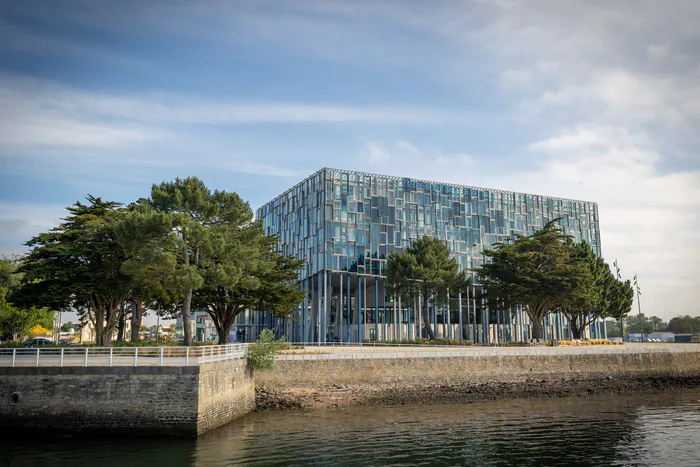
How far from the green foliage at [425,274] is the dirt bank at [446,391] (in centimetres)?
2631

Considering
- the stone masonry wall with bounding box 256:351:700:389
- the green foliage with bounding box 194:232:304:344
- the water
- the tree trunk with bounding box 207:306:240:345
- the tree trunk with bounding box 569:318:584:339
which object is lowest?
the water

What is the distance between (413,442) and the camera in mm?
26656

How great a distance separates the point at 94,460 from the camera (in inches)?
869

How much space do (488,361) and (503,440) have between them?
706 inches

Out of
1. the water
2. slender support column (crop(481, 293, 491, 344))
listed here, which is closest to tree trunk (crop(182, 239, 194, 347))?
the water

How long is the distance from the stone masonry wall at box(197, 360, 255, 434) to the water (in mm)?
717

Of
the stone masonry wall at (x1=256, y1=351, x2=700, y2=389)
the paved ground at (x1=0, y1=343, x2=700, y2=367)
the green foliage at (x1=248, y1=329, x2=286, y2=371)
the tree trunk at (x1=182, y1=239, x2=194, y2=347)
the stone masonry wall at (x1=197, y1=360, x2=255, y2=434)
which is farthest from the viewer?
the tree trunk at (x1=182, y1=239, x2=194, y2=347)

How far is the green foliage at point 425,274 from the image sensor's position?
71250 mm

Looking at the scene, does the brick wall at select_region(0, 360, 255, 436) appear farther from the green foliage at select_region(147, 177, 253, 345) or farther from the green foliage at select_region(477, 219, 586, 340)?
the green foliage at select_region(477, 219, 586, 340)

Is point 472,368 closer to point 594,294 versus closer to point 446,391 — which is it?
point 446,391

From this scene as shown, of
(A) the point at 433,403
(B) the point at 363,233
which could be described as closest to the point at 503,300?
(B) the point at 363,233

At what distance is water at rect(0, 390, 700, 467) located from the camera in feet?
74.8

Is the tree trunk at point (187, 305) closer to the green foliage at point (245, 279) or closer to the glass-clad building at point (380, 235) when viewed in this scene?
the green foliage at point (245, 279)

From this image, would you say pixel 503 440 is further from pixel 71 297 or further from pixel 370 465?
pixel 71 297
